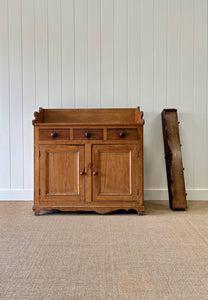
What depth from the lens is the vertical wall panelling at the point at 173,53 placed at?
3.03 meters

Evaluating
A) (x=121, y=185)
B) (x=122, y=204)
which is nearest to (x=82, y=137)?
(x=121, y=185)

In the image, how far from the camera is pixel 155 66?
120 inches

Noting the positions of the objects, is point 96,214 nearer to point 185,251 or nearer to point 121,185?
point 121,185

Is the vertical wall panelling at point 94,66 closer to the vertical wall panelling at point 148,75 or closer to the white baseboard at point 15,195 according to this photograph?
the vertical wall panelling at point 148,75

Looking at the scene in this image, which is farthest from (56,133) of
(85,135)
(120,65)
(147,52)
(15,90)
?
(147,52)

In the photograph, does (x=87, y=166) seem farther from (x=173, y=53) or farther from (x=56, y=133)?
(x=173, y=53)

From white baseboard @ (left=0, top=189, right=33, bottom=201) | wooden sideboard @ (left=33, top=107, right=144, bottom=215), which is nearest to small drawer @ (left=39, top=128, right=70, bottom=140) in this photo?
wooden sideboard @ (left=33, top=107, right=144, bottom=215)

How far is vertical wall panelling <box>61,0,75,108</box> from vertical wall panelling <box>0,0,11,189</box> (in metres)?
0.65

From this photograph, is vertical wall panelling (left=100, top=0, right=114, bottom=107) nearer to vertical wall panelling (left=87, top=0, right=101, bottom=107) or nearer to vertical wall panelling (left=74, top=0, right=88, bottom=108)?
vertical wall panelling (left=87, top=0, right=101, bottom=107)

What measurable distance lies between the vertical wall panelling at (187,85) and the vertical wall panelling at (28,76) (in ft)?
5.65

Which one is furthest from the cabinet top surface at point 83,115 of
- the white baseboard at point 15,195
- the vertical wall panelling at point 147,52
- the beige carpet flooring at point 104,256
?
the beige carpet flooring at point 104,256

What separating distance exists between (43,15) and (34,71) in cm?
65

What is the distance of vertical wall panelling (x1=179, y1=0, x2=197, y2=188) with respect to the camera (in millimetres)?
3031

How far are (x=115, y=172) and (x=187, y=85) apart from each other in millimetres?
1397
